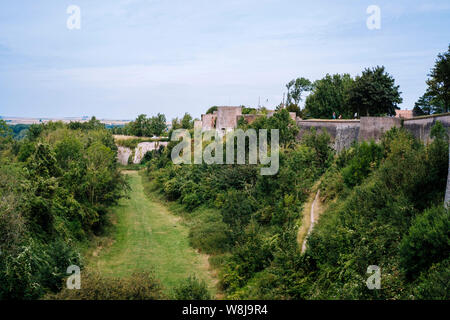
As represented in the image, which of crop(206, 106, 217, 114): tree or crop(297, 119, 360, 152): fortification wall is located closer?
crop(297, 119, 360, 152): fortification wall

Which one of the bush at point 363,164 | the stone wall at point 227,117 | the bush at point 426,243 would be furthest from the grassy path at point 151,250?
the stone wall at point 227,117

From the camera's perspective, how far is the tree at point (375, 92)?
1249 inches

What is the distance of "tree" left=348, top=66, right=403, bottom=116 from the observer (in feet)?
104

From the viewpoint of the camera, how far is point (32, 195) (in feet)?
55.4

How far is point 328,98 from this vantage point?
43.8 m

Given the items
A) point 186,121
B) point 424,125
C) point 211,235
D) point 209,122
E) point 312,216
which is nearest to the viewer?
point 424,125

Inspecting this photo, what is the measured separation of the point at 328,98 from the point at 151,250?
96.3 ft

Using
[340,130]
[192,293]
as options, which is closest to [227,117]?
[340,130]

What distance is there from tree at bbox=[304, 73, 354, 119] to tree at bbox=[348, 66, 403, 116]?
9144 millimetres

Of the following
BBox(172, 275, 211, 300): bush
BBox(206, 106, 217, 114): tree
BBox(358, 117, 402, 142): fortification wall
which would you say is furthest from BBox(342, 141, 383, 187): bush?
BBox(206, 106, 217, 114): tree
